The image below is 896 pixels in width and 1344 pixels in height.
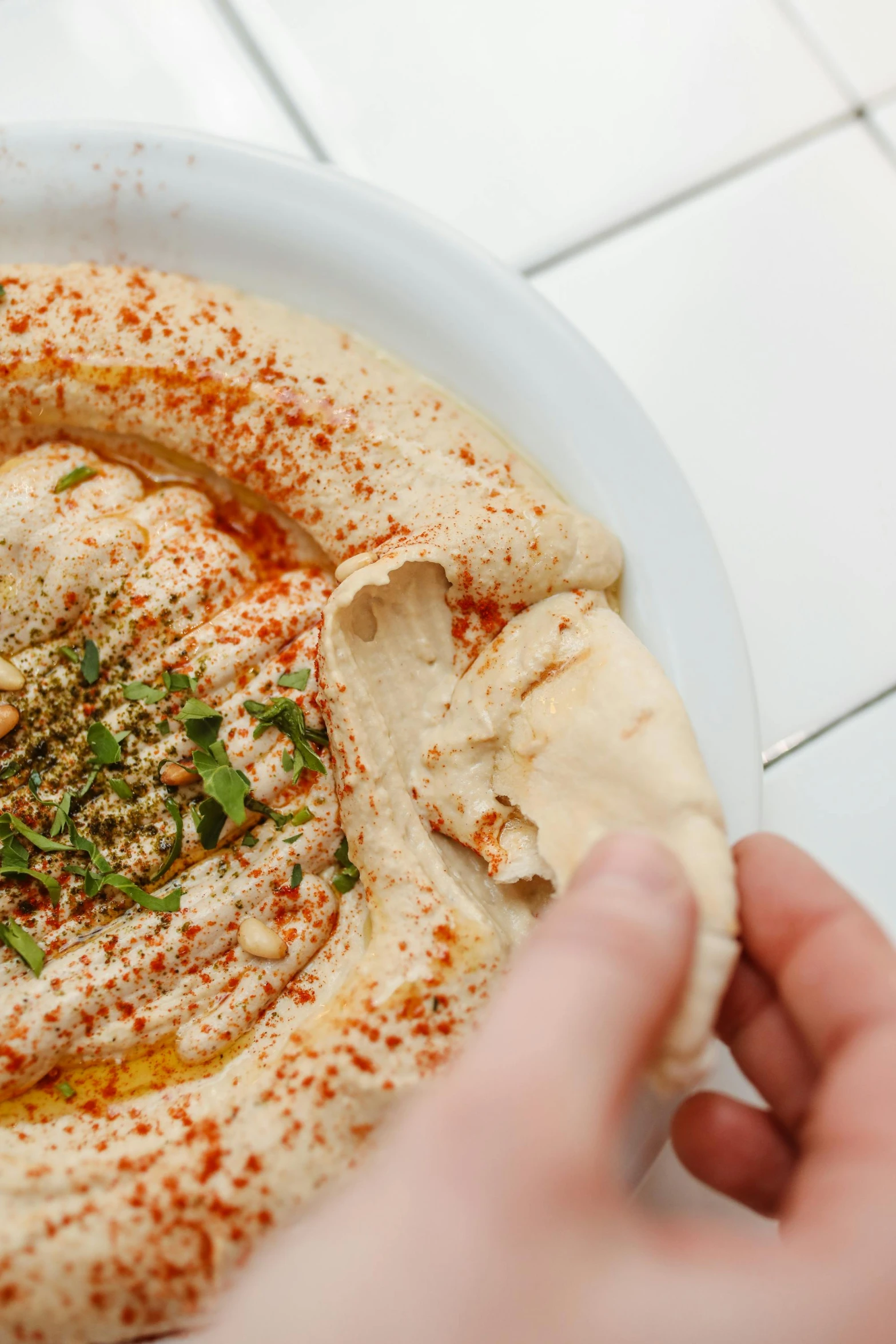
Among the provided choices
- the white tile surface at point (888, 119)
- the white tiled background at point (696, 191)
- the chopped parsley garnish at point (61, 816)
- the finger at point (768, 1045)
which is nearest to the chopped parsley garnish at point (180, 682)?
the chopped parsley garnish at point (61, 816)

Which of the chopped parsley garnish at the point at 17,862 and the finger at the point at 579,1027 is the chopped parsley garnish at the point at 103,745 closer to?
the chopped parsley garnish at the point at 17,862

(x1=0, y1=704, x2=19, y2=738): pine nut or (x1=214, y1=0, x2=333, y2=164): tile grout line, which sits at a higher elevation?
(x1=214, y1=0, x2=333, y2=164): tile grout line

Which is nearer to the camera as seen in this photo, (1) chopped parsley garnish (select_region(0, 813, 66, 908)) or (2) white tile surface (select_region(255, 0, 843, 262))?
(1) chopped parsley garnish (select_region(0, 813, 66, 908))

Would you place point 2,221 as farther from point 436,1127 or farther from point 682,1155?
point 682,1155

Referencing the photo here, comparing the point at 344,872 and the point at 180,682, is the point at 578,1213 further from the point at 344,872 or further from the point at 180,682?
the point at 180,682

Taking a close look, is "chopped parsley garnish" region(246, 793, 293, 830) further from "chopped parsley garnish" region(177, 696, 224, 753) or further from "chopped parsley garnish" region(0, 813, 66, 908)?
"chopped parsley garnish" region(0, 813, 66, 908)

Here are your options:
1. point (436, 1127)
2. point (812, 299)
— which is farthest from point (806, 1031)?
point (812, 299)

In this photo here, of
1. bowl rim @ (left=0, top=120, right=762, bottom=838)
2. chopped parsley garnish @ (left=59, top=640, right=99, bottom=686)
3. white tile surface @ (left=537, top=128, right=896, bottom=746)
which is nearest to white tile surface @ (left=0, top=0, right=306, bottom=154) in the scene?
bowl rim @ (left=0, top=120, right=762, bottom=838)
